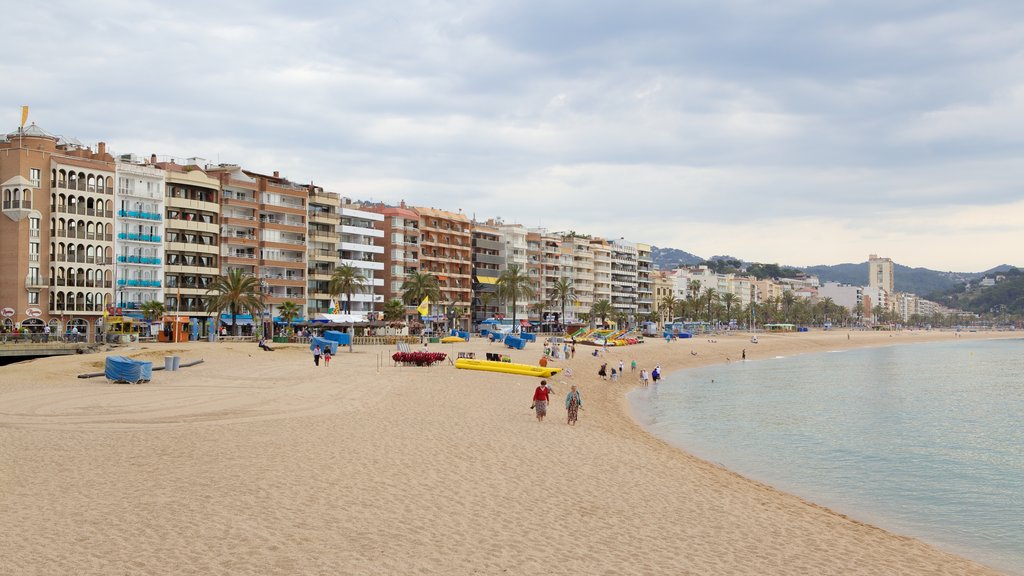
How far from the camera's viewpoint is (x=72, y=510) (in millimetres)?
14602

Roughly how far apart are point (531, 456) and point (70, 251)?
7395cm

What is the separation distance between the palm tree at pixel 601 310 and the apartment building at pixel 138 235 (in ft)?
306

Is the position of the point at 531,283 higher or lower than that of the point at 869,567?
higher

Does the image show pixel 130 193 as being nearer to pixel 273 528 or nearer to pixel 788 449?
pixel 788 449

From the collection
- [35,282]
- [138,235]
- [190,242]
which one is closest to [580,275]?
[190,242]

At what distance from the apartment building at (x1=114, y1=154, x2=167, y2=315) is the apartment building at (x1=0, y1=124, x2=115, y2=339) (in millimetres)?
1121

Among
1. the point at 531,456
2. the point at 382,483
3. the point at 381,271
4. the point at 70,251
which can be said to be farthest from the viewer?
the point at 381,271

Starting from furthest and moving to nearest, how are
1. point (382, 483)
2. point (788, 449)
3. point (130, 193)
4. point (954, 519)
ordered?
1. point (130, 193)
2. point (788, 449)
3. point (954, 519)
4. point (382, 483)

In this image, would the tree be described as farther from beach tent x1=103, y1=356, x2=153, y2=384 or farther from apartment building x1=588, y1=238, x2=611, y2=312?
apartment building x1=588, y1=238, x2=611, y2=312

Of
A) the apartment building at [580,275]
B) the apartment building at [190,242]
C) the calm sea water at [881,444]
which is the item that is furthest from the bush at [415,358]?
the apartment building at [580,275]

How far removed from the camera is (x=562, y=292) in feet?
507

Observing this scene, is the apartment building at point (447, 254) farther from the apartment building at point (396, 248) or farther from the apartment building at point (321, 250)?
the apartment building at point (321, 250)

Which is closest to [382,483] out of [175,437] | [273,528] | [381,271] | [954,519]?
[273,528]

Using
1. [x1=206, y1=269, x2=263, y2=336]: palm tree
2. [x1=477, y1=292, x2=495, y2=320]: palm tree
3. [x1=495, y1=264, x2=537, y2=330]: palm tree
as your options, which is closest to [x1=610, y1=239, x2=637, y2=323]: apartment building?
[x1=477, y1=292, x2=495, y2=320]: palm tree
